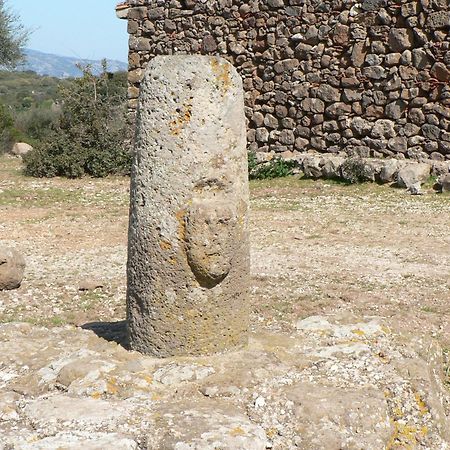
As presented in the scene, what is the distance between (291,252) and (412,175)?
4.08 metres

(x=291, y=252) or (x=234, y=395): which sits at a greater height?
(x=234, y=395)

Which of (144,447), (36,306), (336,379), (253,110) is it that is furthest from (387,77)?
(144,447)

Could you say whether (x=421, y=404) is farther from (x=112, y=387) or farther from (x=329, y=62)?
(x=329, y=62)

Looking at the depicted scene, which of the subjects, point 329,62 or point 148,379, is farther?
point 329,62

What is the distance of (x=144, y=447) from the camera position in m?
2.85


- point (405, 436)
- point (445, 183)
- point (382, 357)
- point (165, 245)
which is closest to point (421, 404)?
point (405, 436)

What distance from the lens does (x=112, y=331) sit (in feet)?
13.9

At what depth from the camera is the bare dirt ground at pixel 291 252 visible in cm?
595

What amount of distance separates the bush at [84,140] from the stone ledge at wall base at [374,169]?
11.3 feet

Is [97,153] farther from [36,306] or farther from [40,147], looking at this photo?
[36,306]

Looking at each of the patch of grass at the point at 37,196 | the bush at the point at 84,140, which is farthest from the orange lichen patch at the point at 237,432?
the bush at the point at 84,140

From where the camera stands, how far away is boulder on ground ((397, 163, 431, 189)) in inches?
434

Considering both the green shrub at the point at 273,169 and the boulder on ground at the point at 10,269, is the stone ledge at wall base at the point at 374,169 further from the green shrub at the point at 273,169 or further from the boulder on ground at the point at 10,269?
the boulder on ground at the point at 10,269

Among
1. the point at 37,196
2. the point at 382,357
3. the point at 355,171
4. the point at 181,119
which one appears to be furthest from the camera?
the point at 355,171
